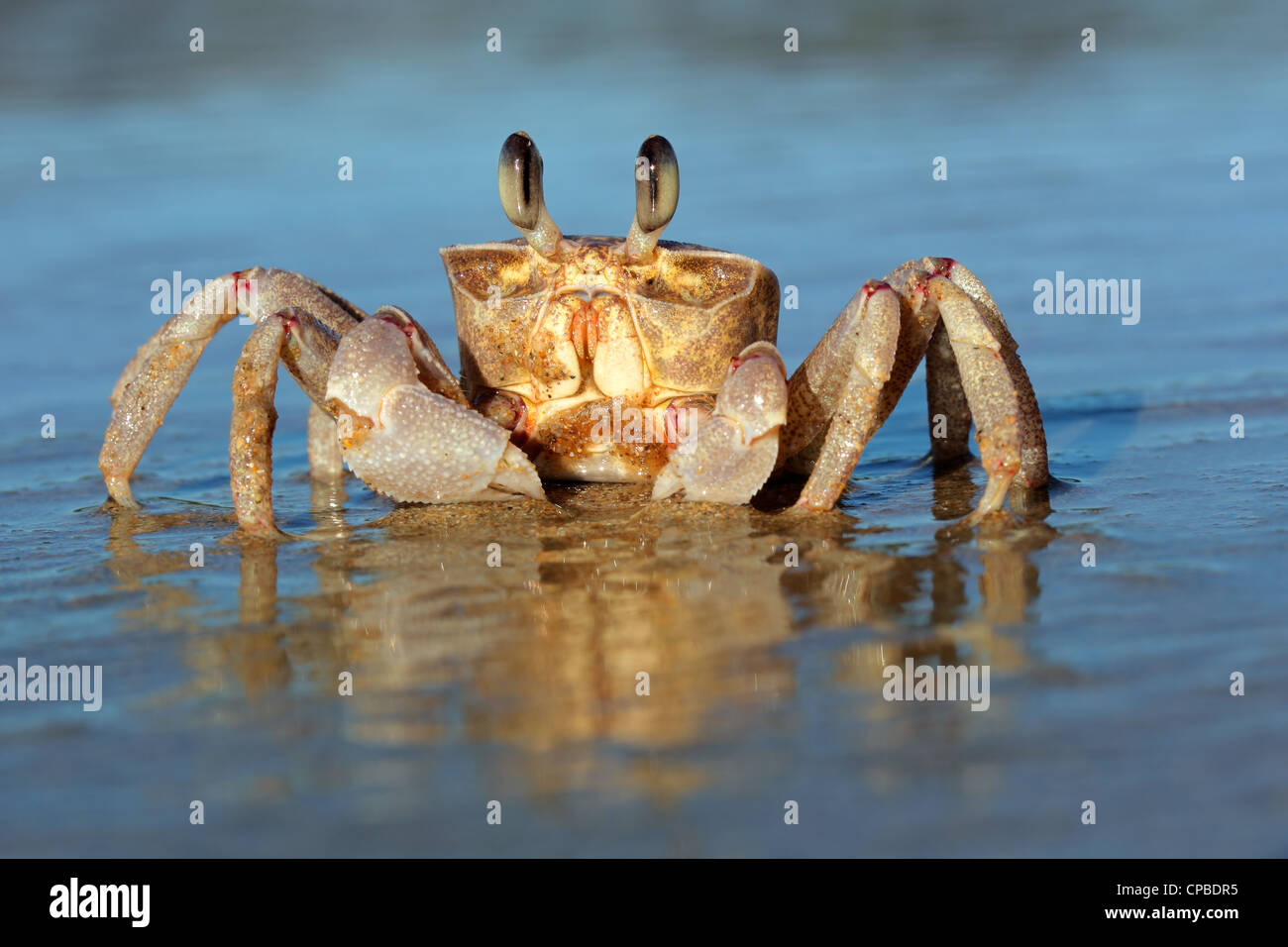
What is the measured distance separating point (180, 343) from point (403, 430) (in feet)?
3.93

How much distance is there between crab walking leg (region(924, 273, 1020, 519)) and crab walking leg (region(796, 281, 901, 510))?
20 cm

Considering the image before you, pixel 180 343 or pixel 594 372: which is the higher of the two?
pixel 180 343

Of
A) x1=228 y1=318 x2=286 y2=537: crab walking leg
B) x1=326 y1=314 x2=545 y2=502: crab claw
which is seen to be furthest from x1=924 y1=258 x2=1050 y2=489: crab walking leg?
x1=228 y1=318 x2=286 y2=537: crab walking leg

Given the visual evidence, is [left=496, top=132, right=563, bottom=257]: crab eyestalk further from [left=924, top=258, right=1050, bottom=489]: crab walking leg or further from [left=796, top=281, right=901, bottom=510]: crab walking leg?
[left=924, top=258, right=1050, bottom=489]: crab walking leg

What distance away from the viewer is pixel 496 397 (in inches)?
201

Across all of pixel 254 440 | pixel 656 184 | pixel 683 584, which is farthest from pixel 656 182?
pixel 254 440

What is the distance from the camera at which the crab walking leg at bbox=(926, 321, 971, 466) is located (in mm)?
5512

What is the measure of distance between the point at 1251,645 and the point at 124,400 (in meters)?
3.82

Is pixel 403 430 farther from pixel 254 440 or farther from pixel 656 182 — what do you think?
pixel 656 182

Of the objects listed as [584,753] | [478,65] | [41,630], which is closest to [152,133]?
[478,65]

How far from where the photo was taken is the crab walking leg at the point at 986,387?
4.54m

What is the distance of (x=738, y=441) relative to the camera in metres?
4.51

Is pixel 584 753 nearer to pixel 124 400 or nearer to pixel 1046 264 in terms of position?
pixel 124 400
